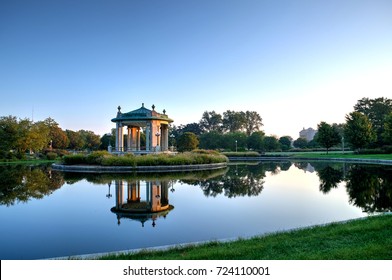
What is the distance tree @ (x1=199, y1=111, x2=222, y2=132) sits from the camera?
252 ft

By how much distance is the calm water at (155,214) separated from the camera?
215 inches

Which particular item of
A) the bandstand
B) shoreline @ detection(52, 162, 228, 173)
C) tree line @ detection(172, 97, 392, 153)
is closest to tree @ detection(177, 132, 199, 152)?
tree line @ detection(172, 97, 392, 153)

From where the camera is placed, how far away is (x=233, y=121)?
7350 cm

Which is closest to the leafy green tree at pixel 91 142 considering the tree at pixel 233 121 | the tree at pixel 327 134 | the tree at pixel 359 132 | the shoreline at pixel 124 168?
the tree at pixel 233 121

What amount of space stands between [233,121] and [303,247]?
69.7 metres

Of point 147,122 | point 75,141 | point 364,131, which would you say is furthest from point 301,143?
Result: point 147,122

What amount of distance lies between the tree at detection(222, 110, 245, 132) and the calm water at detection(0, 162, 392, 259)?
60.7 metres

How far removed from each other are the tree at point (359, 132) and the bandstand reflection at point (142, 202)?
32.6 metres

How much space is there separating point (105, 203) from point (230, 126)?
6783cm

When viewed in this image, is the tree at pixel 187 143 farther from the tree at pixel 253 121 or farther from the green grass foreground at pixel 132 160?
the tree at pixel 253 121

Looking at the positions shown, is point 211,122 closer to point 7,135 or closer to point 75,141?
point 75,141

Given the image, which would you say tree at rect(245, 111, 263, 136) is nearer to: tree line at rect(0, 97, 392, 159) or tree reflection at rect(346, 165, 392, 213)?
tree line at rect(0, 97, 392, 159)

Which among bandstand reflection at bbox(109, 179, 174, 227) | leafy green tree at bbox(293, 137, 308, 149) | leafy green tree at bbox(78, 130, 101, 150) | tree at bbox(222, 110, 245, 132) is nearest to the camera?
bandstand reflection at bbox(109, 179, 174, 227)

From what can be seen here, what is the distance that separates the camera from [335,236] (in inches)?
195
